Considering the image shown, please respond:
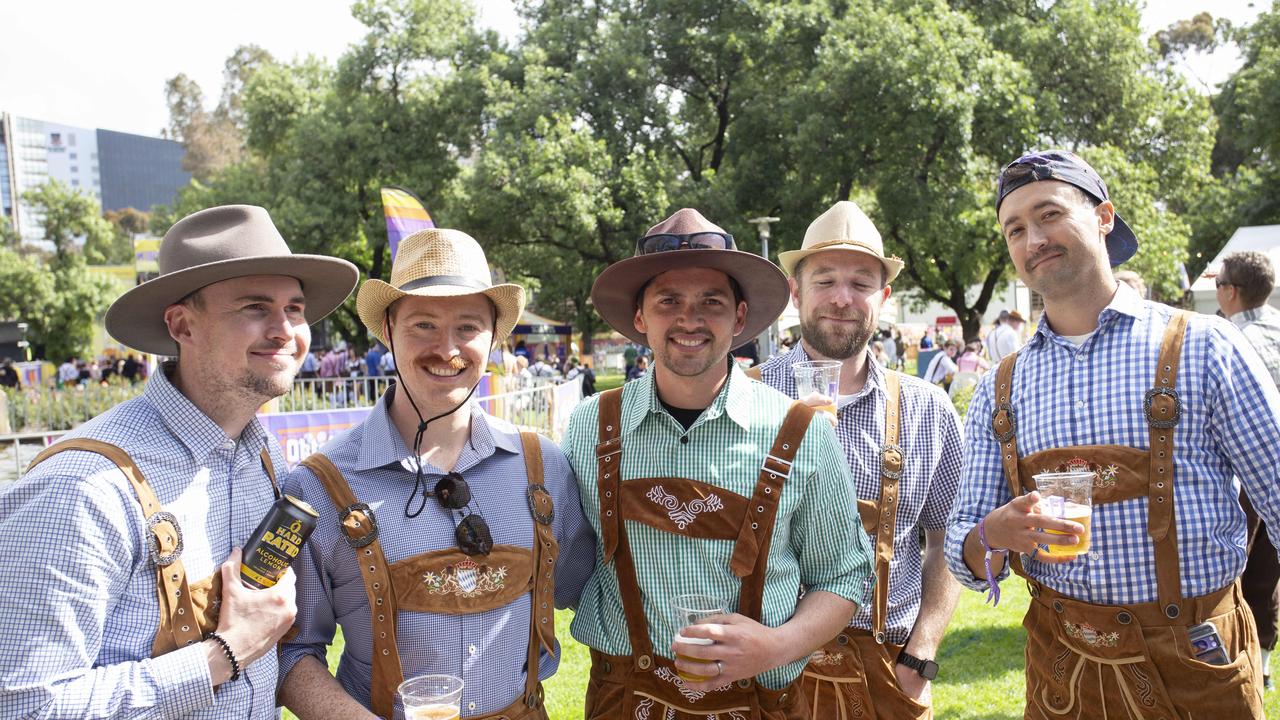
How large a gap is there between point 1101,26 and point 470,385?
22.7m

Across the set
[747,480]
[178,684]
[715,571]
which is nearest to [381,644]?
[178,684]

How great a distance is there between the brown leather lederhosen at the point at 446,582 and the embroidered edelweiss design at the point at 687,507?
0.35m

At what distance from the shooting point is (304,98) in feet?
103

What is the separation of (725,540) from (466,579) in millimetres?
749

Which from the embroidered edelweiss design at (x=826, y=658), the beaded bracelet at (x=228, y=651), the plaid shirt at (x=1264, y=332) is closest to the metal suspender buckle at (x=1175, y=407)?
the embroidered edelweiss design at (x=826, y=658)

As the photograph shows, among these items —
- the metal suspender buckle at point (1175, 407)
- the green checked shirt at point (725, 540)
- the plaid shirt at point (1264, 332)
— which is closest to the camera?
the metal suspender buckle at point (1175, 407)

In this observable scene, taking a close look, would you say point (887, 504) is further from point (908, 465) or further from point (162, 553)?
point (162, 553)

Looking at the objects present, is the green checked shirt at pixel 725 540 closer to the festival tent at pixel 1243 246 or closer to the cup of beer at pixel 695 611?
the cup of beer at pixel 695 611

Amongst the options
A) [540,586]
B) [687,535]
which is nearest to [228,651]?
[540,586]

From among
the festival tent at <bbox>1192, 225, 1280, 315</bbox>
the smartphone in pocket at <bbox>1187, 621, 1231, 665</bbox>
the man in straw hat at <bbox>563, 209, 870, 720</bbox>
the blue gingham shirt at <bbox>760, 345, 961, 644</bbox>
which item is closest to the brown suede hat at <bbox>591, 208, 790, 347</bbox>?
the man in straw hat at <bbox>563, 209, 870, 720</bbox>

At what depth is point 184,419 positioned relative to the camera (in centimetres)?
223

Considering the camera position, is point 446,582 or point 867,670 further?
point 867,670

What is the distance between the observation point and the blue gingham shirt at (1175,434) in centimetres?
234

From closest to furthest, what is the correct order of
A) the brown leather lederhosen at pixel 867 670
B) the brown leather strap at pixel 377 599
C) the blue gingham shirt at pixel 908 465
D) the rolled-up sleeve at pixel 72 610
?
the rolled-up sleeve at pixel 72 610
the brown leather strap at pixel 377 599
the brown leather lederhosen at pixel 867 670
the blue gingham shirt at pixel 908 465
